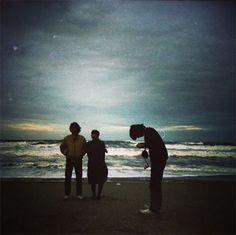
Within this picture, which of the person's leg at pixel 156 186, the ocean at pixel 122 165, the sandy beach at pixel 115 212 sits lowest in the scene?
the ocean at pixel 122 165

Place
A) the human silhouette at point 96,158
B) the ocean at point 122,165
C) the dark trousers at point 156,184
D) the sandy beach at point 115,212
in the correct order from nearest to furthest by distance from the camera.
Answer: the sandy beach at point 115,212 < the dark trousers at point 156,184 < the human silhouette at point 96,158 < the ocean at point 122,165

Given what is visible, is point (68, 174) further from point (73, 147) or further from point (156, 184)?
point (156, 184)

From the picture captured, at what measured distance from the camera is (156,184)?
21.4 feet

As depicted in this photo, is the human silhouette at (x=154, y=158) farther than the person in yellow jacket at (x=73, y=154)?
No

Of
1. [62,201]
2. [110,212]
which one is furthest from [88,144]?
[110,212]

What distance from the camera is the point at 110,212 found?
678 cm

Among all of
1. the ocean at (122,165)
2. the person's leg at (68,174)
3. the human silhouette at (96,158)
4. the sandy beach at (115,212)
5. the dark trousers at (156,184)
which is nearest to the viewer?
the sandy beach at (115,212)

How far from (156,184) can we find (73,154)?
2.55 metres

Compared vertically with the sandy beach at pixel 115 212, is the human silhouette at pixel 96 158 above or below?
above

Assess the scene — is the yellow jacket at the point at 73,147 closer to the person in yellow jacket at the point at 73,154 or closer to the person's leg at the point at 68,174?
the person in yellow jacket at the point at 73,154

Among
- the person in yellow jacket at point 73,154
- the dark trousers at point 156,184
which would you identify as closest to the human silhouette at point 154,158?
the dark trousers at point 156,184

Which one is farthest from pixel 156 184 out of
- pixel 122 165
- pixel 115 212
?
pixel 122 165

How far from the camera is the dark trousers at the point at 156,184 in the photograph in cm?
651

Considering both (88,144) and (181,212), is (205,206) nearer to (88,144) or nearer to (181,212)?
(181,212)
